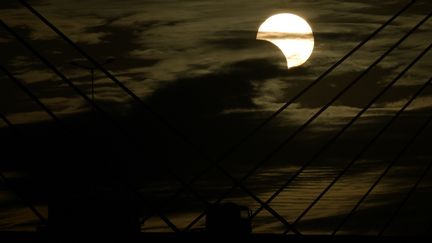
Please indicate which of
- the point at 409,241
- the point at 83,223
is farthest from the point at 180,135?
the point at 83,223

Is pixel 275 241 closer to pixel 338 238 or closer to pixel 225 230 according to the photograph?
pixel 338 238

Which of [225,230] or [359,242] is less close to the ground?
[225,230]

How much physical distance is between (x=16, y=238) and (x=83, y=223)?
4.63 m

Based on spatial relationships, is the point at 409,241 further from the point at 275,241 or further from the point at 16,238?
the point at 16,238

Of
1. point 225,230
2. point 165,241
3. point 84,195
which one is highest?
point 84,195

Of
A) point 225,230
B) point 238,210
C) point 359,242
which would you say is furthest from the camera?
point 238,210

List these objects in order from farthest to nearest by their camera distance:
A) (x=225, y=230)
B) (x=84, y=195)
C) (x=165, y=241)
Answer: (x=84, y=195) → (x=225, y=230) → (x=165, y=241)

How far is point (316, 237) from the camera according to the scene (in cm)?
2042

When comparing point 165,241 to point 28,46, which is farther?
point 165,241

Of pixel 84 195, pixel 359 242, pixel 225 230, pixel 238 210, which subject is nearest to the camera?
pixel 359 242

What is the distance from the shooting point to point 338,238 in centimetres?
2069

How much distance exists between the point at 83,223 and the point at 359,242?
6477 millimetres

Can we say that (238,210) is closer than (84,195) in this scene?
Yes

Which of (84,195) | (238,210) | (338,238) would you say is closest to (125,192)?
(84,195)
